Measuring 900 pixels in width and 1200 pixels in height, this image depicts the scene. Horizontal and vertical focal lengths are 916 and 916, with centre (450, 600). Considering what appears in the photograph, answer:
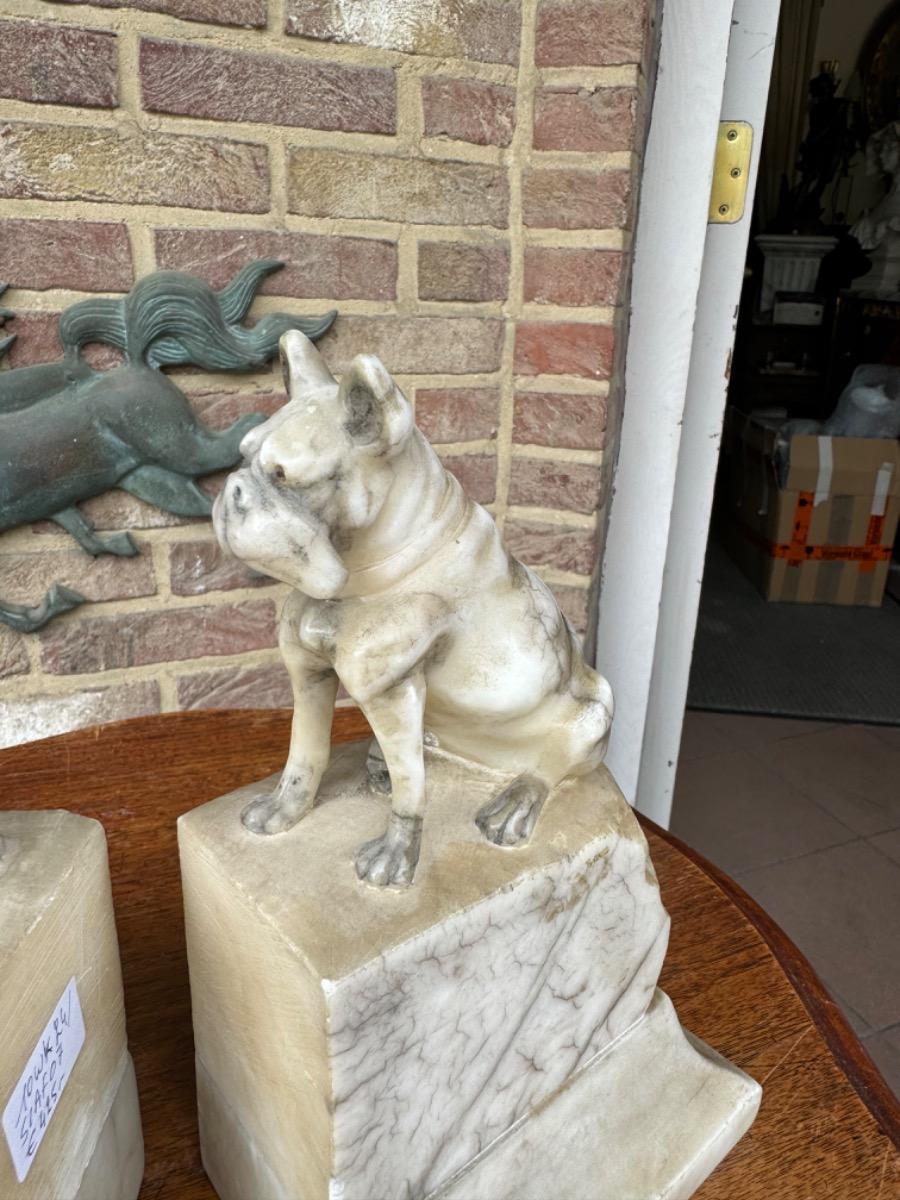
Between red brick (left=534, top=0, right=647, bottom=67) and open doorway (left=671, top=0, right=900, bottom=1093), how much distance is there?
1481mm

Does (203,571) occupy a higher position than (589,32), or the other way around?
(589,32)

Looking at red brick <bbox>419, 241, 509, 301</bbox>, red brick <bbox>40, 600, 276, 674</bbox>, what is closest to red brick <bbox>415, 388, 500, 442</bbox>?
red brick <bbox>419, 241, 509, 301</bbox>

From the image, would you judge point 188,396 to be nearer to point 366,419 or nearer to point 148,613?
point 148,613

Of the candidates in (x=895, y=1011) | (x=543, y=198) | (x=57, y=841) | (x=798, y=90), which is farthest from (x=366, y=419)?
(x=798, y=90)

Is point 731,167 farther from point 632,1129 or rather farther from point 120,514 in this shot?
point 632,1129

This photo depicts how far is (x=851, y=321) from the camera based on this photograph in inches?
146

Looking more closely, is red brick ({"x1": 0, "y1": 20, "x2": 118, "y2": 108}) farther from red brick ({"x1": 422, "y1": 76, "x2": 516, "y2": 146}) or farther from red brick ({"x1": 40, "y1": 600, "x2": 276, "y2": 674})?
red brick ({"x1": 40, "y1": 600, "x2": 276, "y2": 674})

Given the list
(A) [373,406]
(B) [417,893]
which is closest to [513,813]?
(B) [417,893]

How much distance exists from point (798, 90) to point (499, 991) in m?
4.59

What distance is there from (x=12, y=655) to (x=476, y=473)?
0.62 meters

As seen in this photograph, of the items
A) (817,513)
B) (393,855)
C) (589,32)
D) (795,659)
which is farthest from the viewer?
(817,513)

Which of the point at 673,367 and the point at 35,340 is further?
the point at 673,367

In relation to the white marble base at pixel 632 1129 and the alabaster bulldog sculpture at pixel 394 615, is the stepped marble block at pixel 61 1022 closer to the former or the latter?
the alabaster bulldog sculpture at pixel 394 615

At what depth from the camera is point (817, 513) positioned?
2.87m
